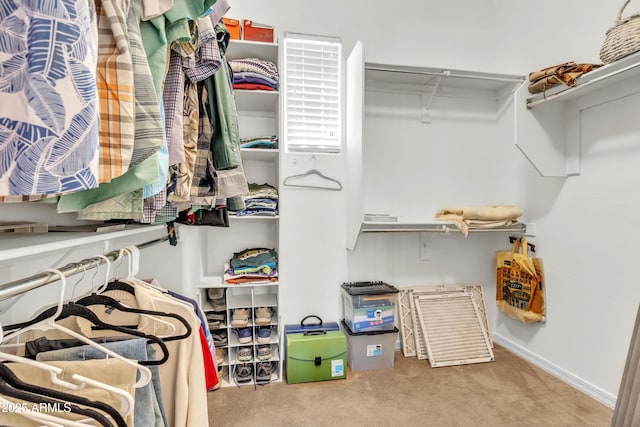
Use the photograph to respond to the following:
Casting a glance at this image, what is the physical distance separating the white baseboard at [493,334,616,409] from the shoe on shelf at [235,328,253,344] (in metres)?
2.01

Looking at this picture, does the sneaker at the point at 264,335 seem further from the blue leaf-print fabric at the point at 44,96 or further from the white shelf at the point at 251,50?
the blue leaf-print fabric at the point at 44,96

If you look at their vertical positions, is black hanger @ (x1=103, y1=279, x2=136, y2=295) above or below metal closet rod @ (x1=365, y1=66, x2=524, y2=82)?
below

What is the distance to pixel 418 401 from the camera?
1.93m

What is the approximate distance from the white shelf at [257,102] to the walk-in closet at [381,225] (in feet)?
0.07

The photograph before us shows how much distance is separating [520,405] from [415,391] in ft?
1.89

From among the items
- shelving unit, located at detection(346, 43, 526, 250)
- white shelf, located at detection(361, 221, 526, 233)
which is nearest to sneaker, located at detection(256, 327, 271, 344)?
shelving unit, located at detection(346, 43, 526, 250)

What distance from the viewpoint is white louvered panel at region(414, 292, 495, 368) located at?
7.96ft

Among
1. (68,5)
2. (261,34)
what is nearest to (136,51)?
(68,5)

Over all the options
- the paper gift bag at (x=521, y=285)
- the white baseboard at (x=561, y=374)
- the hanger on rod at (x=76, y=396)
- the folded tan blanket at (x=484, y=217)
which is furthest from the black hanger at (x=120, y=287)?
the white baseboard at (x=561, y=374)

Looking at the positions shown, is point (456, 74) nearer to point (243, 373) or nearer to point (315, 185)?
point (315, 185)

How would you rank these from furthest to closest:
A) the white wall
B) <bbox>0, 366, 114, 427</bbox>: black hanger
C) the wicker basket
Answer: the white wall
the wicker basket
<bbox>0, 366, 114, 427</bbox>: black hanger

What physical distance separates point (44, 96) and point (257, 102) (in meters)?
2.04

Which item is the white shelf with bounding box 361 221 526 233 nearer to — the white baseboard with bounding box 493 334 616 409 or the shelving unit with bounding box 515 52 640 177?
the shelving unit with bounding box 515 52 640 177

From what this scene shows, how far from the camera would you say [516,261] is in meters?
2.38
